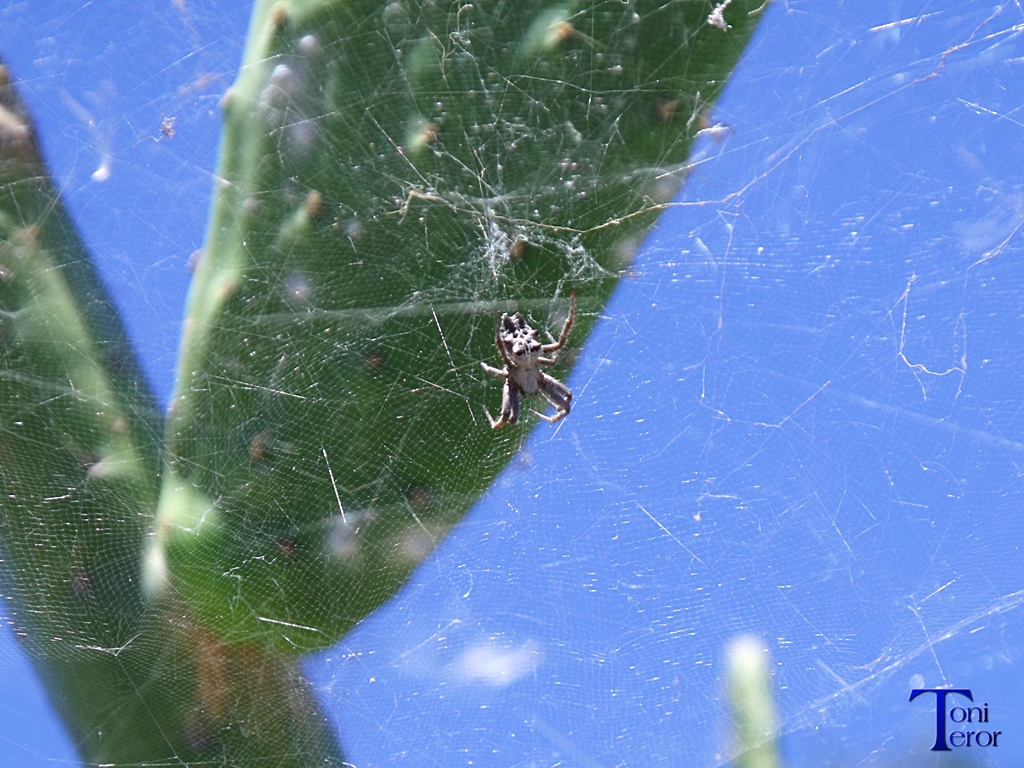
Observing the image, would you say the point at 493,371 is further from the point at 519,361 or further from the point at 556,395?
the point at 556,395

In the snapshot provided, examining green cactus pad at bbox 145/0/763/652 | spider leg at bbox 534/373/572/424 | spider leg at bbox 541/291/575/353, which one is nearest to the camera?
green cactus pad at bbox 145/0/763/652

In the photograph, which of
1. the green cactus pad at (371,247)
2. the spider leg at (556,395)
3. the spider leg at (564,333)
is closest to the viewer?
the green cactus pad at (371,247)

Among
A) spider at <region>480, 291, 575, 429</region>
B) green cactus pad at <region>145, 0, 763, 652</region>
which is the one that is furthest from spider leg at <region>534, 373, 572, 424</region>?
green cactus pad at <region>145, 0, 763, 652</region>

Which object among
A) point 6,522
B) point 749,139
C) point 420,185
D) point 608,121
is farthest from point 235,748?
point 749,139

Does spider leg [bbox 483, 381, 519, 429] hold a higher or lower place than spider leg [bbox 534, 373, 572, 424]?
higher

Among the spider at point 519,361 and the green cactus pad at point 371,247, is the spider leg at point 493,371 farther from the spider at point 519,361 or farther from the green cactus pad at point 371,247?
the green cactus pad at point 371,247

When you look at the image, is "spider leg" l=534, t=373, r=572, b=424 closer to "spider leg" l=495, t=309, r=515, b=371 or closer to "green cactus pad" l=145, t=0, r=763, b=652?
"spider leg" l=495, t=309, r=515, b=371

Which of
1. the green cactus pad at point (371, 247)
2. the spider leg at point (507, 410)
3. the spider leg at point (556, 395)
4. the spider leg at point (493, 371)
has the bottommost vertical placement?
the spider leg at point (556, 395)

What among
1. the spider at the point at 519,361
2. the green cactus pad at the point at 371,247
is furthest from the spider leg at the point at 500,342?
the green cactus pad at the point at 371,247

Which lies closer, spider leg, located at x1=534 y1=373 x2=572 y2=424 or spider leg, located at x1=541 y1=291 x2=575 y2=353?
spider leg, located at x1=541 y1=291 x2=575 y2=353
